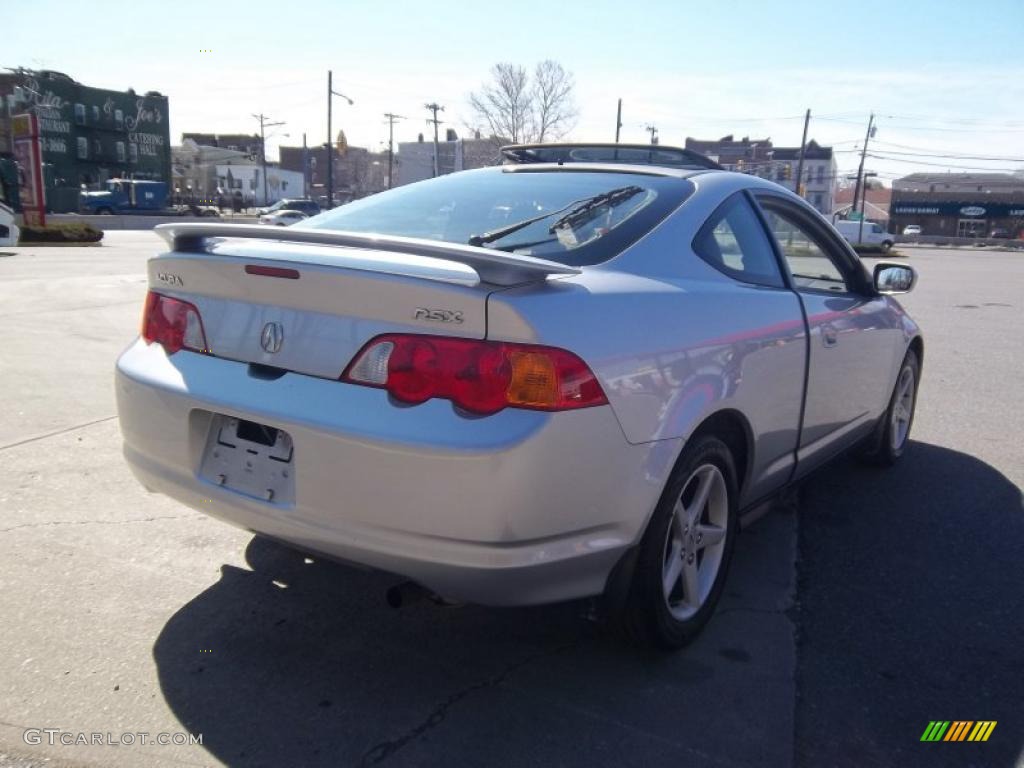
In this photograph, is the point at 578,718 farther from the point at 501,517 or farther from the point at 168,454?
the point at 168,454

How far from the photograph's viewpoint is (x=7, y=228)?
21.4m

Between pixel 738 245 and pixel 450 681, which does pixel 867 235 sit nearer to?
pixel 738 245

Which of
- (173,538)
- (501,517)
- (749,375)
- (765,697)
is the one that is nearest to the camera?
(501,517)

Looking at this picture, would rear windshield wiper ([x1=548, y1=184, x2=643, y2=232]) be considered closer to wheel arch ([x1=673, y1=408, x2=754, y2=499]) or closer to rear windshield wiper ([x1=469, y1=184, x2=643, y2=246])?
rear windshield wiper ([x1=469, y1=184, x2=643, y2=246])

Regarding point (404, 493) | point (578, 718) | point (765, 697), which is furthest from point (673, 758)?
point (404, 493)

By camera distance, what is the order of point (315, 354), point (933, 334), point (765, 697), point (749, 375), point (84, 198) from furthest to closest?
1. point (84, 198)
2. point (933, 334)
3. point (749, 375)
4. point (765, 697)
5. point (315, 354)

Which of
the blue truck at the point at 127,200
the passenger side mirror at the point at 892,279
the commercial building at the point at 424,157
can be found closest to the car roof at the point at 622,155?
the passenger side mirror at the point at 892,279

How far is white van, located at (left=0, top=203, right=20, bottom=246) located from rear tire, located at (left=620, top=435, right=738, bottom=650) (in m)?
22.6

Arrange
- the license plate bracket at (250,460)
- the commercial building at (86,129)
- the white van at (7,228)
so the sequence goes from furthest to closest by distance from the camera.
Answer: the commercial building at (86,129) < the white van at (7,228) < the license plate bracket at (250,460)

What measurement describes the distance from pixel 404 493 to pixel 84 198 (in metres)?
58.8

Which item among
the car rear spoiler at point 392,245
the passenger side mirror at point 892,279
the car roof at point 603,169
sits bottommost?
the passenger side mirror at point 892,279

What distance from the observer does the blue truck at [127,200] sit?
53.8 m

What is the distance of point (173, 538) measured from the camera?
371 centimetres

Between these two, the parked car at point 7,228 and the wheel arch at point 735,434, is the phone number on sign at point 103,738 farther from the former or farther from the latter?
the parked car at point 7,228
